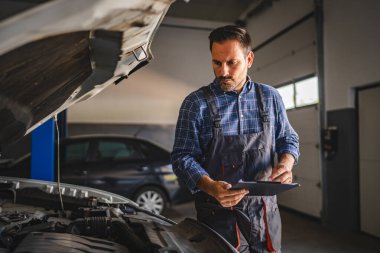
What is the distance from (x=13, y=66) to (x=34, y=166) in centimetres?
208

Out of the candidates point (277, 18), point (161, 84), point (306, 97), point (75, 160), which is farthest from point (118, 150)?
point (277, 18)

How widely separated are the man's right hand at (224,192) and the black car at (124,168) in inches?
143

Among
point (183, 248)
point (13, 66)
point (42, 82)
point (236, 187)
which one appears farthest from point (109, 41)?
point (183, 248)

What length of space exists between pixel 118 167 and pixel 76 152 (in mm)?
626

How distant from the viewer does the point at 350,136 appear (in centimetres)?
427

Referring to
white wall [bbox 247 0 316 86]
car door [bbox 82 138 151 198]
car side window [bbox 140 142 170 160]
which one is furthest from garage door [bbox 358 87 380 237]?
car door [bbox 82 138 151 198]

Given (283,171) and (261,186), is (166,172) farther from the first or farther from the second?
(261,186)

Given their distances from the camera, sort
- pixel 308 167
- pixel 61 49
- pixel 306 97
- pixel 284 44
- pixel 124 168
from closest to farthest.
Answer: pixel 61 49, pixel 124 168, pixel 308 167, pixel 306 97, pixel 284 44

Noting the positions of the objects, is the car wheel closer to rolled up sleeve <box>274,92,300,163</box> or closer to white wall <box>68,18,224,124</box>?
white wall <box>68,18,224,124</box>

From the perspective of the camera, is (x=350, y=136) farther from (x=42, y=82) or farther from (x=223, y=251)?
(x=42, y=82)

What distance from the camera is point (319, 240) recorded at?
398 cm

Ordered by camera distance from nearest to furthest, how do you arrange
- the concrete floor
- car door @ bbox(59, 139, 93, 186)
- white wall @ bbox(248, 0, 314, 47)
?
the concrete floor < car door @ bbox(59, 139, 93, 186) < white wall @ bbox(248, 0, 314, 47)

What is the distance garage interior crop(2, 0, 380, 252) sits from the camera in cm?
401

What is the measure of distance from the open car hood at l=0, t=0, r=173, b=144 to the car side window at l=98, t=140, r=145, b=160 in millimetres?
3291
